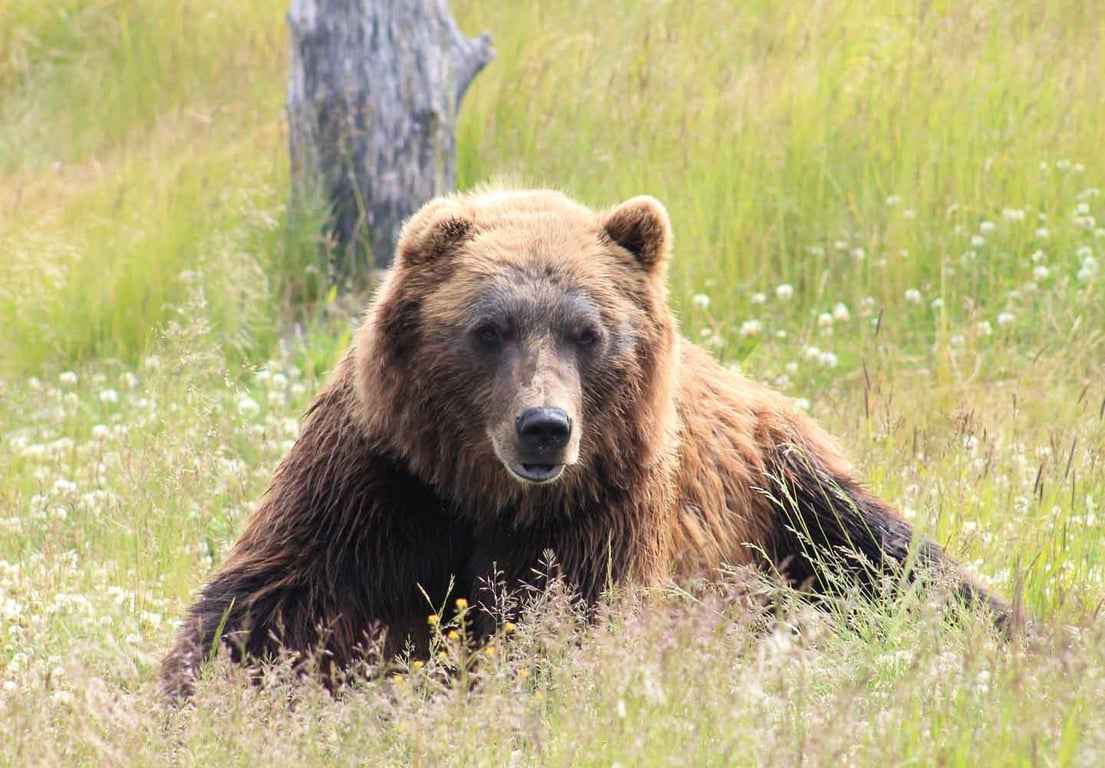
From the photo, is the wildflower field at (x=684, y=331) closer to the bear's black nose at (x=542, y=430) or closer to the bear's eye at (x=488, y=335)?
the bear's black nose at (x=542, y=430)

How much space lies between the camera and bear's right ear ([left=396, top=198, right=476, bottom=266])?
4723 millimetres

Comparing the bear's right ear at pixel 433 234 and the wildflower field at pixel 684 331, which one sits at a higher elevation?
the bear's right ear at pixel 433 234

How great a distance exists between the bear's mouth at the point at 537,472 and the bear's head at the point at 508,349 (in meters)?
0.02

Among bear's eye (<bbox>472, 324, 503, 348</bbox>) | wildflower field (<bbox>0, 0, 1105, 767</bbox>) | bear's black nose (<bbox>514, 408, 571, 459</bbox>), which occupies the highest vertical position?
bear's eye (<bbox>472, 324, 503, 348</bbox>)

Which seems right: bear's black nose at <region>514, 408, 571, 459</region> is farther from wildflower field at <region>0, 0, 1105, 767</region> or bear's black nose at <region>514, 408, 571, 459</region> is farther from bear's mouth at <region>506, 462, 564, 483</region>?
wildflower field at <region>0, 0, 1105, 767</region>

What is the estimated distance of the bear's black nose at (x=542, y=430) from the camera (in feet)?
13.9

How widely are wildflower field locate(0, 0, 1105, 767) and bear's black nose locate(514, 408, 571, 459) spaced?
1.55ft

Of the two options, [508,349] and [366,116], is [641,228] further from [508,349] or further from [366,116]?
[366,116]

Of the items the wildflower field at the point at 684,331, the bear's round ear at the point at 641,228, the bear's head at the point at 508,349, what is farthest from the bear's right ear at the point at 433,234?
the wildflower field at the point at 684,331

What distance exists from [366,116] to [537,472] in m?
4.38

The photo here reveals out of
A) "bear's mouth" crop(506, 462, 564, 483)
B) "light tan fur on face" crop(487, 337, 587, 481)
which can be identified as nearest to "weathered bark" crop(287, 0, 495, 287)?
"light tan fur on face" crop(487, 337, 587, 481)

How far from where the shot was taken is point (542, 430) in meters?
4.27

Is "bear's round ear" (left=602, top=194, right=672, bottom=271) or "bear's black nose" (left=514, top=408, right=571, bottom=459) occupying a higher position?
"bear's round ear" (left=602, top=194, right=672, bottom=271)

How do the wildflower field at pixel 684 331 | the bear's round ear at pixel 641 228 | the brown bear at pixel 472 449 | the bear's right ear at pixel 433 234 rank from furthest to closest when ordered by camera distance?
the bear's round ear at pixel 641 228 < the bear's right ear at pixel 433 234 < the brown bear at pixel 472 449 < the wildflower field at pixel 684 331
